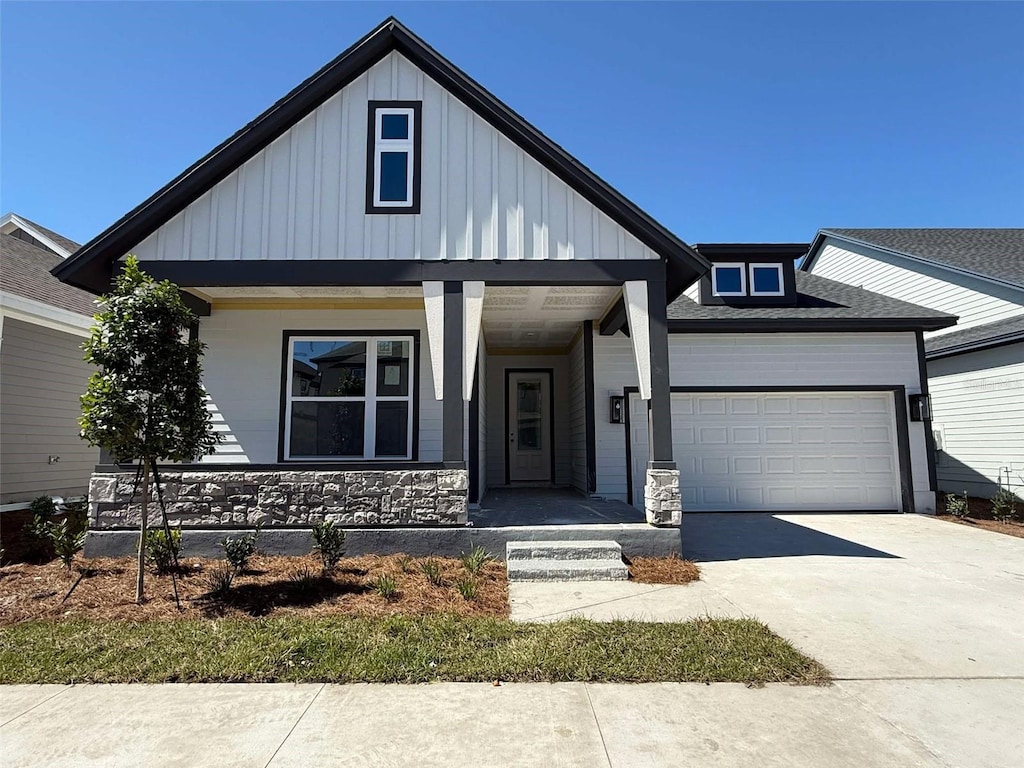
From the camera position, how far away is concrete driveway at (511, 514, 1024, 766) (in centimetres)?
293

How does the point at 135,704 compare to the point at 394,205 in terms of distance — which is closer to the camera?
the point at 135,704

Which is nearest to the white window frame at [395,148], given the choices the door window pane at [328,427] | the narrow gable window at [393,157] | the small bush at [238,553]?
the narrow gable window at [393,157]

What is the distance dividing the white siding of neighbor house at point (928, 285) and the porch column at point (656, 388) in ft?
30.3

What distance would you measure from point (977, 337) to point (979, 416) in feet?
5.31

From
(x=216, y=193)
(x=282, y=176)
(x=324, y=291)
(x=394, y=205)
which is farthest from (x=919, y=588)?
(x=216, y=193)

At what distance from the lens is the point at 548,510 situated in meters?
7.92

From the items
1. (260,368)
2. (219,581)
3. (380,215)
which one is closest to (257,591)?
(219,581)

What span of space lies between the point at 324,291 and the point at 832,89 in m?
10.4

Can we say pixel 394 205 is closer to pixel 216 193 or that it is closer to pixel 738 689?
pixel 216 193

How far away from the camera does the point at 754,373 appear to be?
396 inches

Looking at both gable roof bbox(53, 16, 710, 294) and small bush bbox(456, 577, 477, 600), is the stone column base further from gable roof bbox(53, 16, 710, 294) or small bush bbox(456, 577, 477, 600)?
gable roof bbox(53, 16, 710, 294)

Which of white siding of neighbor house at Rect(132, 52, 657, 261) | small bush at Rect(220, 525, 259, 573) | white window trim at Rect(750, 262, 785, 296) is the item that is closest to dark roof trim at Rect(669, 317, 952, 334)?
white window trim at Rect(750, 262, 785, 296)

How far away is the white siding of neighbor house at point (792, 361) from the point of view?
996cm

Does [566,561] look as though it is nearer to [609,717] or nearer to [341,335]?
[609,717]
